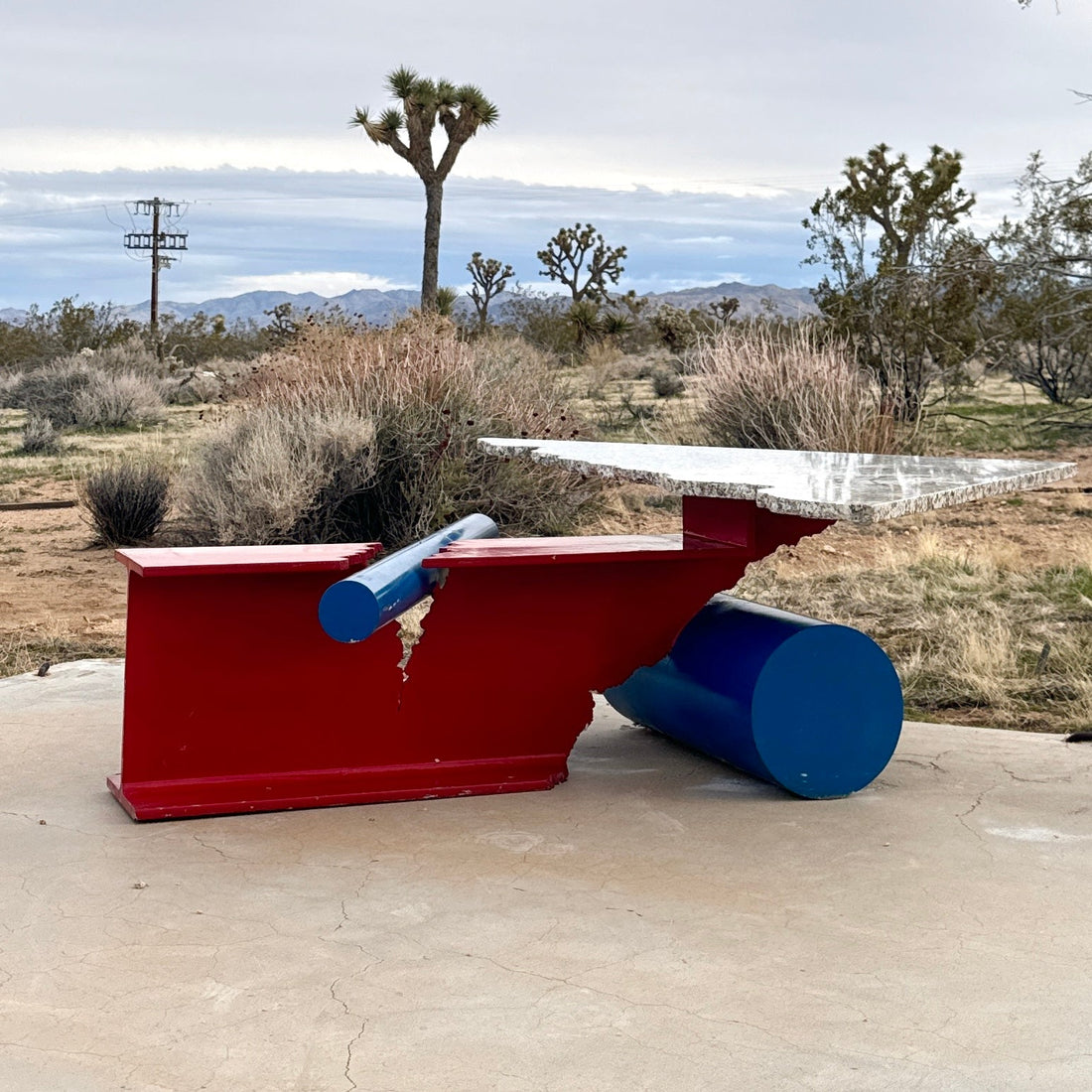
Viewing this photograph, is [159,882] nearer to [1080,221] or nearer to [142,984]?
[142,984]

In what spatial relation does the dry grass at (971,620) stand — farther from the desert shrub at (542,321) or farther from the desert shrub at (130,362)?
the desert shrub at (542,321)

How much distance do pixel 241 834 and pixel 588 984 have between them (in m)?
1.42

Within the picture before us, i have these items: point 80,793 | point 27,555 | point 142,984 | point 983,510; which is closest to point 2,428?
point 27,555

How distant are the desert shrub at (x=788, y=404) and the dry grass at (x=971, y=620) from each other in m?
2.52

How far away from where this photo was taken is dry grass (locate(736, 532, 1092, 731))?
593 centimetres

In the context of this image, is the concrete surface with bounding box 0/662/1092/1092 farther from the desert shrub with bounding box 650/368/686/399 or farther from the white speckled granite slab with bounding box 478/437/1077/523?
the desert shrub with bounding box 650/368/686/399

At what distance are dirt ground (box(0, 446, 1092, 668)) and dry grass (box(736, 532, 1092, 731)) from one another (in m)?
0.53

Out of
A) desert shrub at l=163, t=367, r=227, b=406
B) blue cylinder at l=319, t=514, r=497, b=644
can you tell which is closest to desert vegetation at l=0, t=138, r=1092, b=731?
blue cylinder at l=319, t=514, r=497, b=644

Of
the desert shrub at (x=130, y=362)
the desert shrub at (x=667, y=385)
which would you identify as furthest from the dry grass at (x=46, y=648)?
the desert shrub at (x=130, y=362)

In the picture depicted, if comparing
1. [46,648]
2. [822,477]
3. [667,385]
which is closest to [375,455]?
[46,648]

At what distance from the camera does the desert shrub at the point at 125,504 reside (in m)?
10.8

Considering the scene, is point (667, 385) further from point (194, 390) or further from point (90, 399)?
point (90, 399)

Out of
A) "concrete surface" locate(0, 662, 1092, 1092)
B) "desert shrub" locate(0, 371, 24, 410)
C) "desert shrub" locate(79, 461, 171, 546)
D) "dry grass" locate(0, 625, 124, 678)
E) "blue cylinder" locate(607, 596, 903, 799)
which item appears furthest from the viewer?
"desert shrub" locate(0, 371, 24, 410)

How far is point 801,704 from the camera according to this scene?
171 inches
